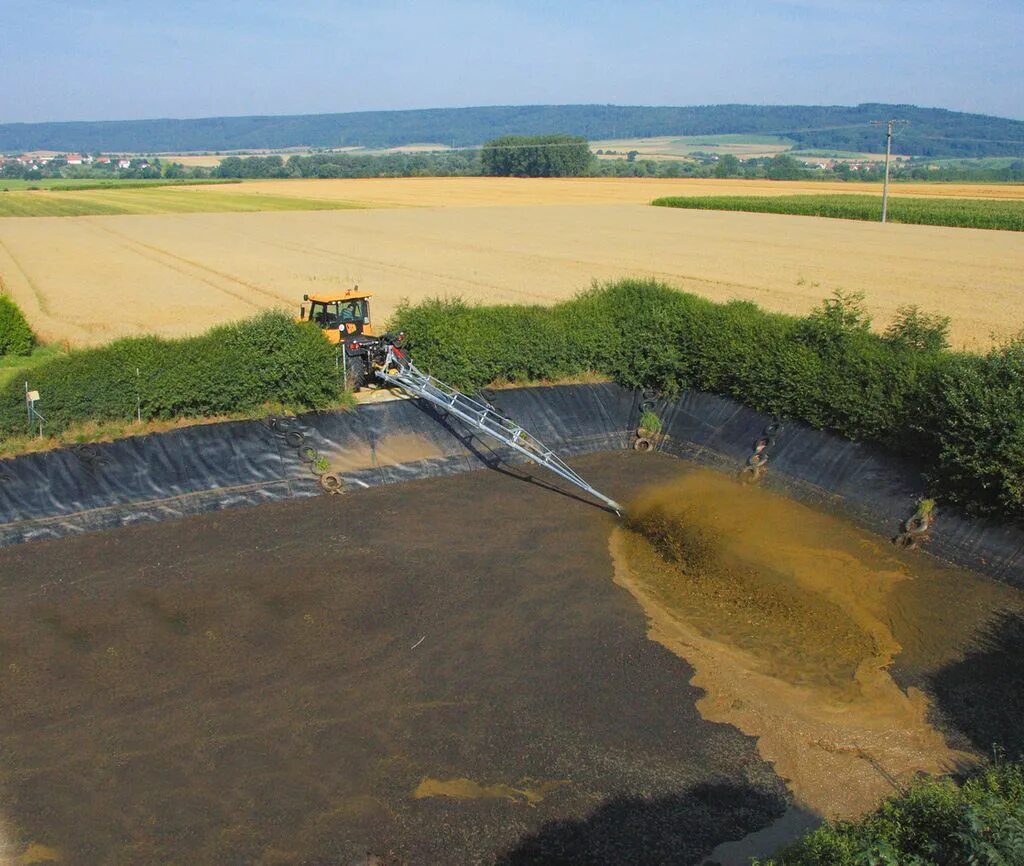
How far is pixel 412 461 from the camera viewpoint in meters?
20.9

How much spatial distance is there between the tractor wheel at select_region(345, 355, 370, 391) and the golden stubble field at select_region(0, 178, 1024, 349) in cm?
1013

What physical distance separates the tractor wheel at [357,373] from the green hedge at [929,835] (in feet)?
53.3

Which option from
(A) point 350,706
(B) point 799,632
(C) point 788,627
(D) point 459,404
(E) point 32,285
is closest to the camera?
(A) point 350,706

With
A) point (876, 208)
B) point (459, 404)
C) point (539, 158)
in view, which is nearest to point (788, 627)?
point (459, 404)

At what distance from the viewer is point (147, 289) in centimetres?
3809

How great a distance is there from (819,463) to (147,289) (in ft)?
92.7

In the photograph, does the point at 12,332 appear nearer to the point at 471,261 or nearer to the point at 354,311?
the point at 354,311

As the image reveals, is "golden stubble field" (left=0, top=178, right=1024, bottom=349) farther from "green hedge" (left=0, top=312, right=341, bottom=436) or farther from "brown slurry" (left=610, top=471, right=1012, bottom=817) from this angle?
"brown slurry" (left=610, top=471, right=1012, bottom=817)

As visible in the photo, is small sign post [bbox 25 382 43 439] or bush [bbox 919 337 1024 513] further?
small sign post [bbox 25 382 43 439]

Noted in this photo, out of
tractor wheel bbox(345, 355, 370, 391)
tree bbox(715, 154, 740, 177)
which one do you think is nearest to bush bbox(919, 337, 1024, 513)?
tractor wheel bbox(345, 355, 370, 391)

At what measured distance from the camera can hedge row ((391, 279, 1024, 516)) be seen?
55.2 ft

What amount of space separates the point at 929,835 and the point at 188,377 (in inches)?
665

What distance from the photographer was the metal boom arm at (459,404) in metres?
20.4

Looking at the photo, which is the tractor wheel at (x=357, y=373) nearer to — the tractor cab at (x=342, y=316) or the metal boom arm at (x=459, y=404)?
the metal boom arm at (x=459, y=404)
